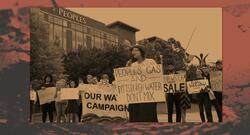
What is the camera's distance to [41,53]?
14.4ft

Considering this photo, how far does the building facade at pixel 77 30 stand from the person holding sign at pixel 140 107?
0.35ft

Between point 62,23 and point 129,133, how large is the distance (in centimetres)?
121

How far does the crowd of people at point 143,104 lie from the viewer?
438cm

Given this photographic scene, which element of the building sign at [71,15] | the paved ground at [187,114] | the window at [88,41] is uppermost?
the building sign at [71,15]

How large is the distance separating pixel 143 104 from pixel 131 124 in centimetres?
22

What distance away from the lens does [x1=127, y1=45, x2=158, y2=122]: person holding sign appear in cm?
439

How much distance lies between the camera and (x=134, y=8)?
4406mm

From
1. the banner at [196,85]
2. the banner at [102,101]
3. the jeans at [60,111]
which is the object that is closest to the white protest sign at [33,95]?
the jeans at [60,111]

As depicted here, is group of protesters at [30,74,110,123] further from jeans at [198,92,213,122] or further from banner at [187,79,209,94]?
jeans at [198,92,213,122]

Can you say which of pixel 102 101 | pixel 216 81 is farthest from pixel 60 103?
pixel 216 81

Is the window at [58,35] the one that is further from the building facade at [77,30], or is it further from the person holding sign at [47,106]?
the person holding sign at [47,106]

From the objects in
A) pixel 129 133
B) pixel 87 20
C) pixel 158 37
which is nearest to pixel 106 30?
pixel 87 20

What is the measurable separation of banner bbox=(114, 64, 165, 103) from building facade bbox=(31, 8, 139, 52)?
283 mm

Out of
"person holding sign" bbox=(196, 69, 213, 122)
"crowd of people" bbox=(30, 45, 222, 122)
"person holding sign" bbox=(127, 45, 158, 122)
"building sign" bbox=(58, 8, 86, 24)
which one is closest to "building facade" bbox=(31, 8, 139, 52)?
"building sign" bbox=(58, 8, 86, 24)
